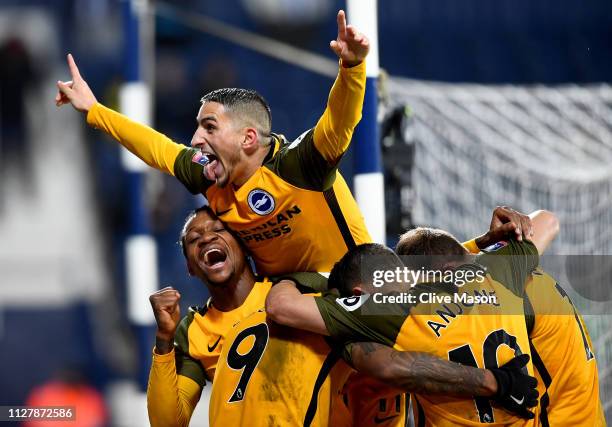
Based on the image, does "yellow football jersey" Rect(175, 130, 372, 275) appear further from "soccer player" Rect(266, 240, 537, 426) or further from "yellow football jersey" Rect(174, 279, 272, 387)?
"soccer player" Rect(266, 240, 537, 426)

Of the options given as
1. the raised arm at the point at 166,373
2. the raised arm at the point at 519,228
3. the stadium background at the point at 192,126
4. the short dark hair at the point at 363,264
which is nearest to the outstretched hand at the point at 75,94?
the raised arm at the point at 166,373

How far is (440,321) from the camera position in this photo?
3.16 m

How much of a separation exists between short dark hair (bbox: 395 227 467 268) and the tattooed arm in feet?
1.28

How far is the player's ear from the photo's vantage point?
3676mm

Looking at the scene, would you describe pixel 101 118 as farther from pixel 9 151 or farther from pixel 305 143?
pixel 9 151

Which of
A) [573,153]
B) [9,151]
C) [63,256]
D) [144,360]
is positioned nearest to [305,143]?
[144,360]

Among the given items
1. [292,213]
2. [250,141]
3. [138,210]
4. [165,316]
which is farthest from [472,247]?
[138,210]

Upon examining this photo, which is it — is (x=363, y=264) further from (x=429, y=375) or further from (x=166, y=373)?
(x=166, y=373)

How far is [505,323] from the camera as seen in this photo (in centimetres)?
317

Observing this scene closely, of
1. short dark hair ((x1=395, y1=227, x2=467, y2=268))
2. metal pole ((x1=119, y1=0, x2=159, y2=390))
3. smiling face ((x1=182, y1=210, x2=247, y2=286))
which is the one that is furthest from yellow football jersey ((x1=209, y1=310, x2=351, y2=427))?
metal pole ((x1=119, y1=0, x2=159, y2=390))

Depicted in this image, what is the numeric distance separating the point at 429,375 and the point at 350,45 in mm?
1076

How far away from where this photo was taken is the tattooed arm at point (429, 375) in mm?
3078

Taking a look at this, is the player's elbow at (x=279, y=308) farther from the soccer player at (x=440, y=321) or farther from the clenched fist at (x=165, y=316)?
the clenched fist at (x=165, y=316)

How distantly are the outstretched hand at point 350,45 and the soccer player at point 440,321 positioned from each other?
2.14 ft
